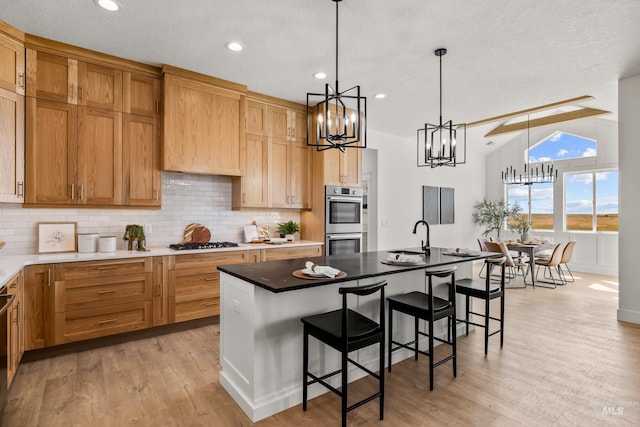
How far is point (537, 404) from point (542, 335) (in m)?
1.62

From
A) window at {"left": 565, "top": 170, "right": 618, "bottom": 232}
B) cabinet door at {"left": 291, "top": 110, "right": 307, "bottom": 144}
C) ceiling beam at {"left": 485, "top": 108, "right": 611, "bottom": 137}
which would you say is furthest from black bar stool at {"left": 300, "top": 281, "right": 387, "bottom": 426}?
window at {"left": 565, "top": 170, "right": 618, "bottom": 232}

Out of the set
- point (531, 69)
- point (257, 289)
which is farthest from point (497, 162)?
point (257, 289)

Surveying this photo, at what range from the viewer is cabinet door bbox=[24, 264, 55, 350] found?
9.55ft

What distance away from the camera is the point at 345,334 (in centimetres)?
200

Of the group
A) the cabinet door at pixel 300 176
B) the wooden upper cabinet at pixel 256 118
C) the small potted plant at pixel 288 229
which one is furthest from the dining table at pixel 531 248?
the wooden upper cabinet at pixel 256 118

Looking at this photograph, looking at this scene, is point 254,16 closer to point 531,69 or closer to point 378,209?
point 531,69

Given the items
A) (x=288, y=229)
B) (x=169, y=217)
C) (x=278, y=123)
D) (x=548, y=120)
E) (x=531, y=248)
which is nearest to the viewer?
(x=169, y=217)

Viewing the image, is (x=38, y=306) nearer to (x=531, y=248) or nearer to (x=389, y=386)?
(x=389, y=386)

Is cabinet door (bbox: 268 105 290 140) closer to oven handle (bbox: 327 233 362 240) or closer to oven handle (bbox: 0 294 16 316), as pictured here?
oven handle (bbox: 327 233 362 240)

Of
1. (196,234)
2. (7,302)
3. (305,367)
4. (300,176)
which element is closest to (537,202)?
(300,176)

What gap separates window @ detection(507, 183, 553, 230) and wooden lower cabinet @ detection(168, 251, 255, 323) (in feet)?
24.6

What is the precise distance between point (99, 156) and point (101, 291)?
4.40 feet

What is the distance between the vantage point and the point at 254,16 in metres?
2.79

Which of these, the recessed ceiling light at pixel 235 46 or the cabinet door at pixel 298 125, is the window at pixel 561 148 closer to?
the cabinet door at pixel 298 125
